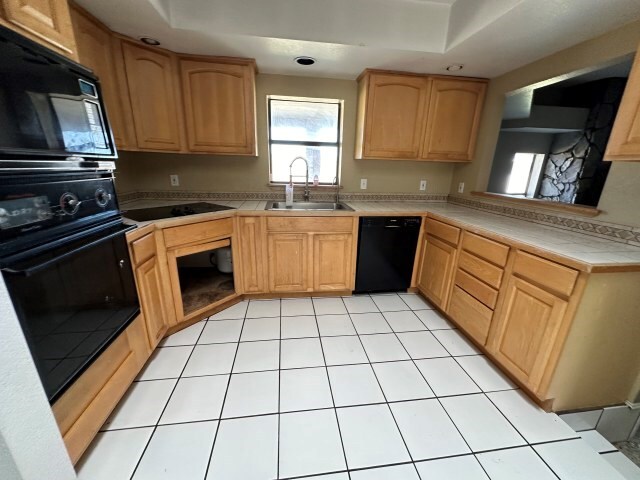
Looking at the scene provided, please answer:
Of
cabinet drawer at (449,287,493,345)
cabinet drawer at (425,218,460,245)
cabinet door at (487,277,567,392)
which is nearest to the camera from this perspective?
cabinet door at (487,277,567,392)

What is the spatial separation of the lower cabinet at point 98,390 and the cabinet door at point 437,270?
2180 mm

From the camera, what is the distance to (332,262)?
235cm

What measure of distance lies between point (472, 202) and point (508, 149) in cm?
60

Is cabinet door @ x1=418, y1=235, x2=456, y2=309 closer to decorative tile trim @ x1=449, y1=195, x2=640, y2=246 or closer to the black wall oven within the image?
decorative tile trim @ x1=449, y1=195, x2=640, y2=246

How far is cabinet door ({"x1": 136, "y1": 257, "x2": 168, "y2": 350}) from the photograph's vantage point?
1502mm

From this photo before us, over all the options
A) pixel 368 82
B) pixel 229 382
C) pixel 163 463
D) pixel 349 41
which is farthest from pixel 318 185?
pixel 163 463

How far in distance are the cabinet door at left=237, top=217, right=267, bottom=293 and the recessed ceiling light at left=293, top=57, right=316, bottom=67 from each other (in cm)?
133

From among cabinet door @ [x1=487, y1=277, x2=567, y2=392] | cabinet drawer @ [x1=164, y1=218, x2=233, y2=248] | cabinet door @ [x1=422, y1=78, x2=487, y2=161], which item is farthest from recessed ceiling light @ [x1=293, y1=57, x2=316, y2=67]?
cabinet door @ [x1=487, y1=277, x2=567, y2=392]

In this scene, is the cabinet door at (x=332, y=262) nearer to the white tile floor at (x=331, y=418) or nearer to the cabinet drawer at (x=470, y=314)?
the white tile floor at (x=331, y=418)

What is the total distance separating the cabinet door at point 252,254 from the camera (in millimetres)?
2148

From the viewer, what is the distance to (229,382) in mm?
1490

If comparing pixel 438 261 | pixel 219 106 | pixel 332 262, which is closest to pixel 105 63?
pixel 219 106

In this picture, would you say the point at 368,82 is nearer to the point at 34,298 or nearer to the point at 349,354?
the point at 349,354

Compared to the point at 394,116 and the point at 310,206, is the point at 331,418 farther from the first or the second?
the point at 394,116
